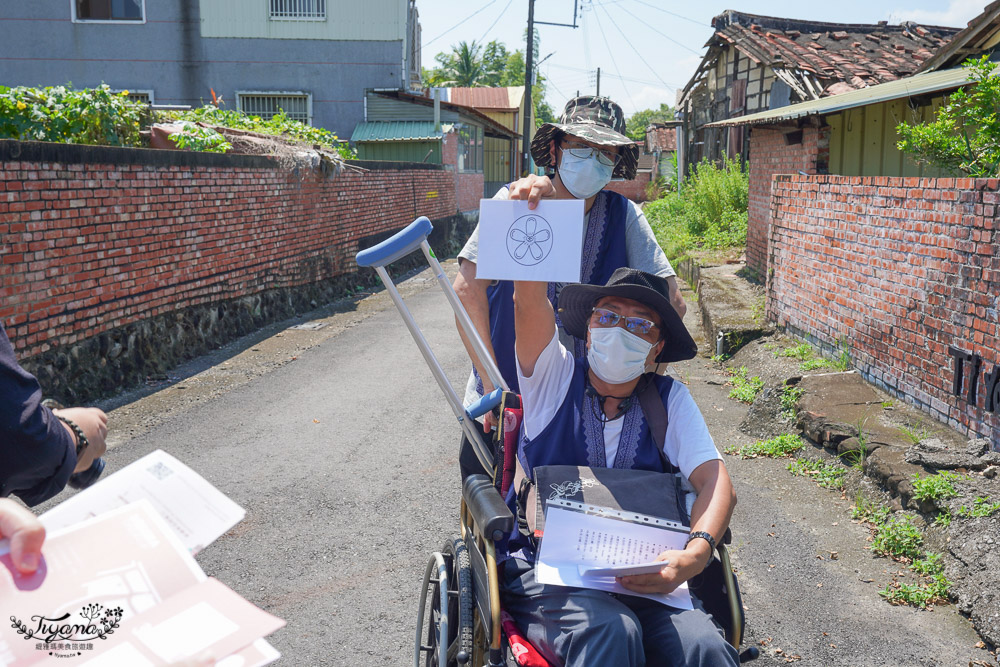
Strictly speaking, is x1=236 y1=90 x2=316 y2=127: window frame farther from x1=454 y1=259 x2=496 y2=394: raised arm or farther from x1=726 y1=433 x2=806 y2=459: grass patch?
x1=454 y1=259 x2=496 y2=394: raised arm

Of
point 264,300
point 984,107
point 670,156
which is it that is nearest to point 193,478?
point 984,107

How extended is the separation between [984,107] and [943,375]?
2070 mm

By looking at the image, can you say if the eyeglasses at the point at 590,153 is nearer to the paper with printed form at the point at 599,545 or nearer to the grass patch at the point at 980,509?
the paper with printed form at the point at 599,545

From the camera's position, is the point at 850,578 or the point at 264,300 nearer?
the point at 850,578

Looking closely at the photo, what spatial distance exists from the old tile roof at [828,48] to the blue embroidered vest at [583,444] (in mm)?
11828

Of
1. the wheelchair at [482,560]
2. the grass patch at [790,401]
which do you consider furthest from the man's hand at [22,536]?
the grass patch at [790,401]

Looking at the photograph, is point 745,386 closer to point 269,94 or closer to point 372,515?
point 372,515

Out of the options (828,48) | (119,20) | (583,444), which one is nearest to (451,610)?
(583,444)

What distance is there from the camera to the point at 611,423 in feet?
9.06

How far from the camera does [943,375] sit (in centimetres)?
523

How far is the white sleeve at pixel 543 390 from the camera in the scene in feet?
8.93

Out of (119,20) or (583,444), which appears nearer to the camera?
(583,444)

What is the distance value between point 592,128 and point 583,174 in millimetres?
187

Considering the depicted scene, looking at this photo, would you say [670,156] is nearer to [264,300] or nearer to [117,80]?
[117,80]
